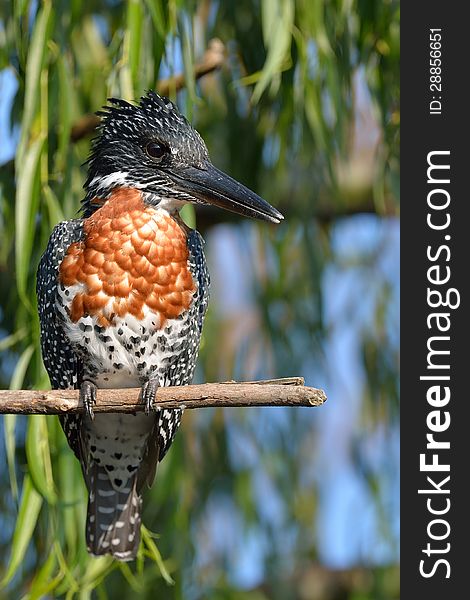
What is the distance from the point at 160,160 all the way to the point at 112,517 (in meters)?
0.81

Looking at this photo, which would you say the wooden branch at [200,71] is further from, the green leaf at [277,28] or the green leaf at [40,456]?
the green leaf at [40,456]

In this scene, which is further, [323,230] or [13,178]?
[323,230]

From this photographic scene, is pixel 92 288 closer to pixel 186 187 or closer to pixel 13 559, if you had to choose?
pixel 186 187

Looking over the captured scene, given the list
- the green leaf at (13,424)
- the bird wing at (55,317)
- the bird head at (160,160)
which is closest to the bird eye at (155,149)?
the bird head at (160,160)

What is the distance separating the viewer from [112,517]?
251cm

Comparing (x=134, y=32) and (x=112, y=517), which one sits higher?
(x=134, y=32)

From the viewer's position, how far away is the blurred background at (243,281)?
2.44 meters

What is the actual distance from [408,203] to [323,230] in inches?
34.4

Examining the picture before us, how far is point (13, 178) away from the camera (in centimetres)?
292

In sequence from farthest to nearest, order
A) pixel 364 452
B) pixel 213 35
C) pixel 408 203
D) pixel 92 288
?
pixel 364 452 < pixel 213 35 < pixel 408 203 < pixel 92 288

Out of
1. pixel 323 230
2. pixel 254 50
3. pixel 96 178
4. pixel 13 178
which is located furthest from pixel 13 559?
pixel 323 230

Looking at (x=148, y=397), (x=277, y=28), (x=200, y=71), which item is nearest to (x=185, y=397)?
(x=148, y=397)

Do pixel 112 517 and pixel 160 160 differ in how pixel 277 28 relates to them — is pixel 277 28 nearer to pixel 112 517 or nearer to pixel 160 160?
pixel 160 160

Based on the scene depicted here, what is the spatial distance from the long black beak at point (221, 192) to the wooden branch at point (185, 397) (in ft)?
1.51
